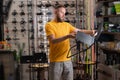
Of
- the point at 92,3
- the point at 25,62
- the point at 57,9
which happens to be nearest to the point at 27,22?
the point at 25,62

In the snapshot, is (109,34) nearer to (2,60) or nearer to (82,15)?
(82,15)

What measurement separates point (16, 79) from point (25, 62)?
1.59 feet

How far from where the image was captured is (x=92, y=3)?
22.2 ft

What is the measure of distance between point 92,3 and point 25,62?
2.03m

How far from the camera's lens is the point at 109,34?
5.69 meters

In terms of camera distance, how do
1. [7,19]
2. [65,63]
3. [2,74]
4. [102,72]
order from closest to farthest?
[65,63], [102,72], [2,74], [7,19]

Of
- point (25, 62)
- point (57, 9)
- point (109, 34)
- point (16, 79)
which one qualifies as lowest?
point (16, 79)

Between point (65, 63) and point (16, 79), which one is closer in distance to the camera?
point (65, 63)

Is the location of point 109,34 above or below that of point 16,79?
above

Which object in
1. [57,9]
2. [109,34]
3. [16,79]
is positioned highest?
[57,9]

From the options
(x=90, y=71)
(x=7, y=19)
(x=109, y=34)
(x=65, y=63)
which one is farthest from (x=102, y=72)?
(x=7, y=19)

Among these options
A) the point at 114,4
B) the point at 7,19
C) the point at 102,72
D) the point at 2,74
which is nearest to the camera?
the point at 114,4

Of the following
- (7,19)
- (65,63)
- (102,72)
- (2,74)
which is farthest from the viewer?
(7,19)

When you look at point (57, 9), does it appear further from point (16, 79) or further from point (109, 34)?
point (16, 79)
